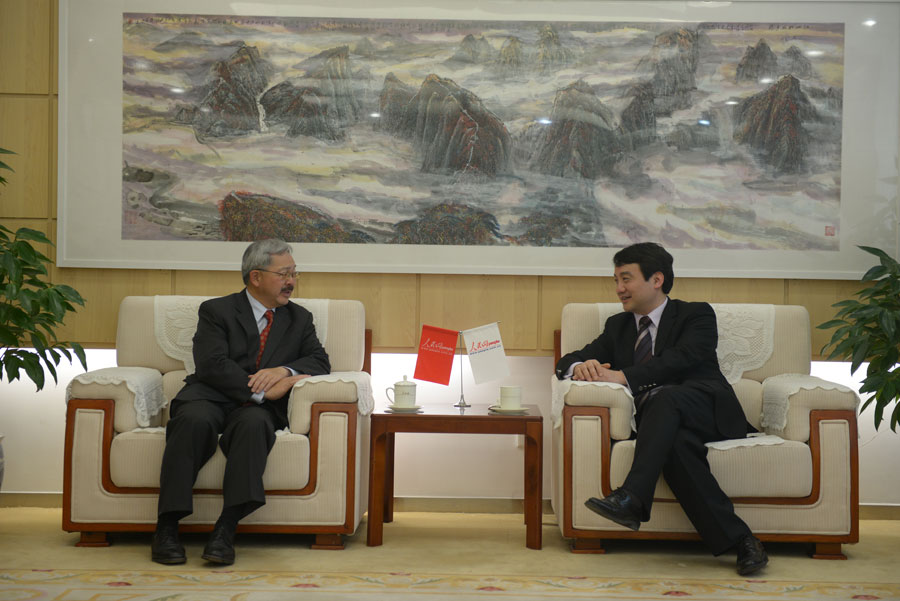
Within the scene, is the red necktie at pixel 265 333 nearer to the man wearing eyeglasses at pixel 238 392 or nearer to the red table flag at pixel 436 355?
the man wearing eyeglasses at pixel 238 392

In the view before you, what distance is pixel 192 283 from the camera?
403cm

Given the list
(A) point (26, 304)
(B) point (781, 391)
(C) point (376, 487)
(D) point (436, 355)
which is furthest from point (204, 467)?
(B) point (781, 391)

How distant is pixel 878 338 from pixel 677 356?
91 cm

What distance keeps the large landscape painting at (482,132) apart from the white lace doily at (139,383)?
0.82 metres

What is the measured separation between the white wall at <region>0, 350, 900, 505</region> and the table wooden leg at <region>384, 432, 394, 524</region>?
0.27m

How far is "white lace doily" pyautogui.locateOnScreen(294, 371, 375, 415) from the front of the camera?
3209mm

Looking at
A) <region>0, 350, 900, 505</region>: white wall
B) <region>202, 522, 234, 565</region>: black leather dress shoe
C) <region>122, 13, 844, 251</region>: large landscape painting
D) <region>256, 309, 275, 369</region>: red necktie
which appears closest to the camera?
<region>202, 522, 234, 565</region>: black leather dress shoe

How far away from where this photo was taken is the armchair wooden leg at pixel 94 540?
10.5 feet

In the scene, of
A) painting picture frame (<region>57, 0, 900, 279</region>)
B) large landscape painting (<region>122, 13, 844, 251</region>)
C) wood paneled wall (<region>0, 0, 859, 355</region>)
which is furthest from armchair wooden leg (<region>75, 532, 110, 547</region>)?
large landscape painting (<region>122, 13, 844, 251</region>)

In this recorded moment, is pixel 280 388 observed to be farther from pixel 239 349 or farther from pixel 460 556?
pixel 460 556

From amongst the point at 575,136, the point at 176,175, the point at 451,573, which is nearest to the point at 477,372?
the point at 451,573

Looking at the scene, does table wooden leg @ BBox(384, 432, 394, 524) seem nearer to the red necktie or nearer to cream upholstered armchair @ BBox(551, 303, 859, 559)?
the red necktie

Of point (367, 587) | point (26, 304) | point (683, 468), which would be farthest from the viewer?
point (26, 304)

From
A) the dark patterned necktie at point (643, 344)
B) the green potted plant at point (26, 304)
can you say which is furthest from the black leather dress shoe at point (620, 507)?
the green potted plant at point (26, 304)
